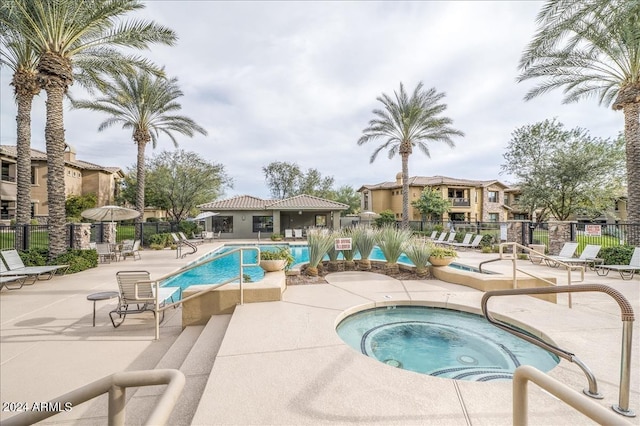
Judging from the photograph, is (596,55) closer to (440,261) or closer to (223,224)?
(440,261)

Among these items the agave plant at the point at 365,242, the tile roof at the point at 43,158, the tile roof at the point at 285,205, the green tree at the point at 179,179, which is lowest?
the agave plant at the point at 365,242

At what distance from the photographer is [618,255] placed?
10.8 m

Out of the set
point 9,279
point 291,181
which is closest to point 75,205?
point 291,181

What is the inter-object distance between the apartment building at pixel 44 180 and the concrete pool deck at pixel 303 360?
998 inches

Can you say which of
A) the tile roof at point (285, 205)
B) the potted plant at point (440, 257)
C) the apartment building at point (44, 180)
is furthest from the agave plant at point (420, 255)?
the apartment building at point (44, 180)

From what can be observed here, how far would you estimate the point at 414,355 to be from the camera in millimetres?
4586

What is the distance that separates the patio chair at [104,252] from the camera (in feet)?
43.1

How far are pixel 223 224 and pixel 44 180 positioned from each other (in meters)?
17.4

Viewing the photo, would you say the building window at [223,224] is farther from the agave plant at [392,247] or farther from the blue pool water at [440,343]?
the blue pool water at [440,343]

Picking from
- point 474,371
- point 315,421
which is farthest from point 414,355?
point 315,421

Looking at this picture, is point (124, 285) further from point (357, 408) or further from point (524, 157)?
point (524, 157)

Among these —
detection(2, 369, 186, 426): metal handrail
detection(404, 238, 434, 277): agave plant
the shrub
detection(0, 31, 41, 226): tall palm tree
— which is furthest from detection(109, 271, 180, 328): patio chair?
the shrub

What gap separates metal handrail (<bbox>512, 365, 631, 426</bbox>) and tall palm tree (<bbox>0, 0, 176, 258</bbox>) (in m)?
14.2

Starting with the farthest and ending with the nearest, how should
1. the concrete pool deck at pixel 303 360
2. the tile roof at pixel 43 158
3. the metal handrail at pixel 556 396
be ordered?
the tile roof at pixel 43 158 → the concrete pool deck at pixel 303 360 → the metal handrail at pixel 556 396
